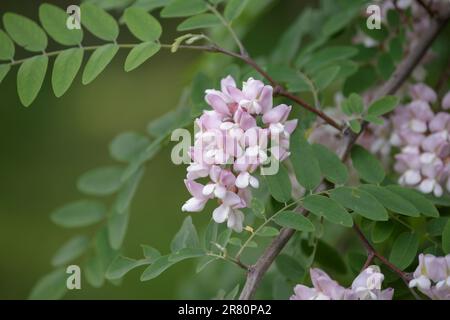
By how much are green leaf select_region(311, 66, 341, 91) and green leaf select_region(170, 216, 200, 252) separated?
0.34 m

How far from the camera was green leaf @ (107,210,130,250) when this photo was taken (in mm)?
1231

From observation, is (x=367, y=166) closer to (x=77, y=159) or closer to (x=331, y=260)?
(x=331, y=260)

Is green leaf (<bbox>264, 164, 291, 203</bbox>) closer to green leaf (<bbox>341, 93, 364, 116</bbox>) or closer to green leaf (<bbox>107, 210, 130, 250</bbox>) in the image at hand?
green leaf (<bbox>341, 93, 364, 116</bbox>)

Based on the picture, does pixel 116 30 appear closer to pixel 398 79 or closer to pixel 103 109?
pixel 398 79

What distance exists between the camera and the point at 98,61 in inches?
38.9

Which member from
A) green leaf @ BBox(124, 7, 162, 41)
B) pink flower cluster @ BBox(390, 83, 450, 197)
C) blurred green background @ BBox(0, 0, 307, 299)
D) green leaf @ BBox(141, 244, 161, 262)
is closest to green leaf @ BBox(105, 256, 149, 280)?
green leaf @ BBox(141, 244, 161, 262)

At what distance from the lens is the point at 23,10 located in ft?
9.98

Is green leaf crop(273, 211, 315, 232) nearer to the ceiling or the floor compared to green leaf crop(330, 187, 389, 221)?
nearer to the ceiling

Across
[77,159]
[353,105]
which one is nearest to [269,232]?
[353,105]

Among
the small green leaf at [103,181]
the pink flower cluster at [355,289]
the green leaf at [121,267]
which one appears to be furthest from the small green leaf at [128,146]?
the pink flower cluster at [355,289]

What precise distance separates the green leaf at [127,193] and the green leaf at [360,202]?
399mm

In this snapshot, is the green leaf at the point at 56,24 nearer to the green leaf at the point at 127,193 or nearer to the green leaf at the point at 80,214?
the green leaf at the point at 127,193

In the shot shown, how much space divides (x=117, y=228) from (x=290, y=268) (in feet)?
1.07
